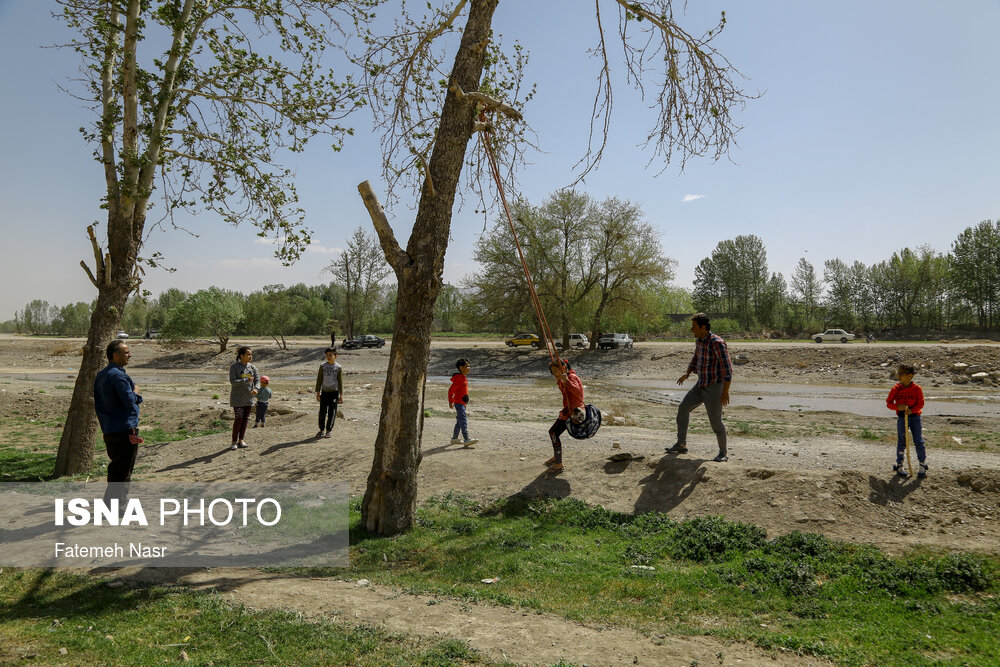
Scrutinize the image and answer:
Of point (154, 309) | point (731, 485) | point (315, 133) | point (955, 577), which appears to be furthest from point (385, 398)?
point (154, 309)

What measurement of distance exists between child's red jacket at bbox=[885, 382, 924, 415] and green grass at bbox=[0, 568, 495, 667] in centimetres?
733

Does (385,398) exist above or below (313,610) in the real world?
above

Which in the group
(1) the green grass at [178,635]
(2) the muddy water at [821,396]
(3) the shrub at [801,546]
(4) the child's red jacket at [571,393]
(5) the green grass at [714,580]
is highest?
(4) the child's red jacket at [571,393]

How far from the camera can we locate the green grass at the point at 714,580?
4.39 metres

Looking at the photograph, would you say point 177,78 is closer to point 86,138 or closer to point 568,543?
point 86,138

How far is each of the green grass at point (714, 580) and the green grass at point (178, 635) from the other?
1.29 meters

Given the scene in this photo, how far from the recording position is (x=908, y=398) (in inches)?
315

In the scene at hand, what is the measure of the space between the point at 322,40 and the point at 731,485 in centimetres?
1077

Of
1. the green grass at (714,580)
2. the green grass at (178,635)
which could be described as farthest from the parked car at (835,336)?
the green grass at (178,635)

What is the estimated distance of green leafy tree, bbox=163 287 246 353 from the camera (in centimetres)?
4747

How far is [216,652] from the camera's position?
12.9ft

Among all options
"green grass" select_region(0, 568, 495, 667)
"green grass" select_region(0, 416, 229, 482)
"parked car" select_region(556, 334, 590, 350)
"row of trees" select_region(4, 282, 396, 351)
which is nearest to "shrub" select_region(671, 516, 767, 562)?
"green grass" select_region(0, 568, 495, 667)

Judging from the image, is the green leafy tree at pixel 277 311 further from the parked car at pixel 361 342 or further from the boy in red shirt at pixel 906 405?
the boy in red shirt at pixel 906 405

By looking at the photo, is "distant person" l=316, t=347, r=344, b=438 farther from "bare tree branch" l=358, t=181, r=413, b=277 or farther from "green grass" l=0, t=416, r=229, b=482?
"bare tree branch" l=358, t=181, r=413, b=277
